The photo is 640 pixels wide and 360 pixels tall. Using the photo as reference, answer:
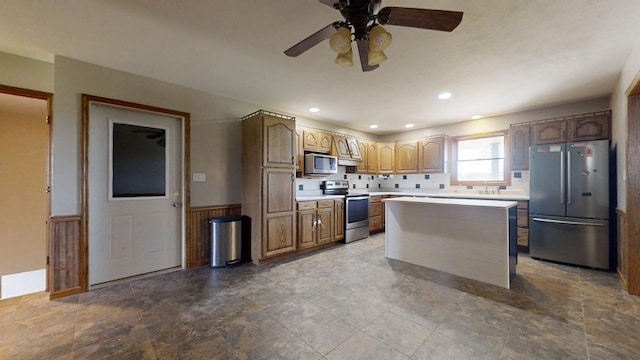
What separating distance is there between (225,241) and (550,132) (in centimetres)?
518

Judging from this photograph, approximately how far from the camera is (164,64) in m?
2.68

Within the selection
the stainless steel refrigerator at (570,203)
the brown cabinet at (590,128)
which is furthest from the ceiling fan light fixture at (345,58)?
the brown cabinet at (590,128)

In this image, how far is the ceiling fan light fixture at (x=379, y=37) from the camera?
152 centimetres

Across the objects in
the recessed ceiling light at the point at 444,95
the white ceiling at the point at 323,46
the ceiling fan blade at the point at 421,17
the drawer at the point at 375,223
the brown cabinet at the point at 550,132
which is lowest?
the drawer at the point at 375,223

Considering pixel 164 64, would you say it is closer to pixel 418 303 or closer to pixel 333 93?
pixel 333 93

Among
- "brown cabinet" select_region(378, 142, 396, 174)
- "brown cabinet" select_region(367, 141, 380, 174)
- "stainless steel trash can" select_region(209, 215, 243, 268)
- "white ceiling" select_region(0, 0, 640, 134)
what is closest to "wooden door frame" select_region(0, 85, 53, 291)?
"white ceiling" select_region(0, 0, 640, 134)

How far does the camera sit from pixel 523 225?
3840 mm

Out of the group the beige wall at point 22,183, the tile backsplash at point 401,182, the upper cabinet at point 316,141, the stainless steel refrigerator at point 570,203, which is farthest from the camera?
the upper cabinet at point 316,141

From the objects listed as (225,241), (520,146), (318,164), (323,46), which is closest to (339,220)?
(318,164)

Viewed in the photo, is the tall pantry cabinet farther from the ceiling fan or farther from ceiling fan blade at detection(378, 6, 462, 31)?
ceiling fan blade at detection(378, 6, 462, 31)

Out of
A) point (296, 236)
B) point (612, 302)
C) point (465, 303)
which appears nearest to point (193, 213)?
point (296, 236)

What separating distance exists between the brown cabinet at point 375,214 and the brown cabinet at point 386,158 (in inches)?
32.8

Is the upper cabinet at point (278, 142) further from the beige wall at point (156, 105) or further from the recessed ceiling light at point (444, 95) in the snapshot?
the recessed ceiling light at point (444, 95)

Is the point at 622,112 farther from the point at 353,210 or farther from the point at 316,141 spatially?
the point at 316,141
